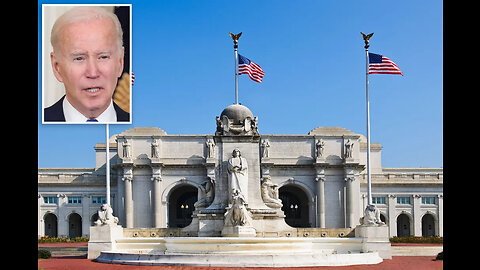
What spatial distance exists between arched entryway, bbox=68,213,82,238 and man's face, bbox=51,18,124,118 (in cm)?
7460

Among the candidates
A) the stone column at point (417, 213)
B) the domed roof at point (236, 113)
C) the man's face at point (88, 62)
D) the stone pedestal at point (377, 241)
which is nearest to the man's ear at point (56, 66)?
the man's face at point (88, 62)

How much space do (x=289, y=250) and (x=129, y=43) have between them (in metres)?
13.2

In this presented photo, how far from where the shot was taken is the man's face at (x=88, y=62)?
16750mm

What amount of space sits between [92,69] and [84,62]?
1.48 ft

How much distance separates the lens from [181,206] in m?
89.1

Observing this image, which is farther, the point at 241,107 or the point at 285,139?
the point at 285,139

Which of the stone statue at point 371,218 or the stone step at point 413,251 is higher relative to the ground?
the stone statue at point 371,218

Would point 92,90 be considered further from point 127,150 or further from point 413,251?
point 127,150

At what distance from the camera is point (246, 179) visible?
102 feet

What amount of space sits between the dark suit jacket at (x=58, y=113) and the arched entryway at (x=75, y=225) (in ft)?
241

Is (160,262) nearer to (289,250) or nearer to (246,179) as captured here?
(289,250)

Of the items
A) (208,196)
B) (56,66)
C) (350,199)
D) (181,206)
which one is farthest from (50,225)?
(56,66)

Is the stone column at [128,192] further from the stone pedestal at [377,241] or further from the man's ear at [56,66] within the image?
the man's ear at [56,66]
